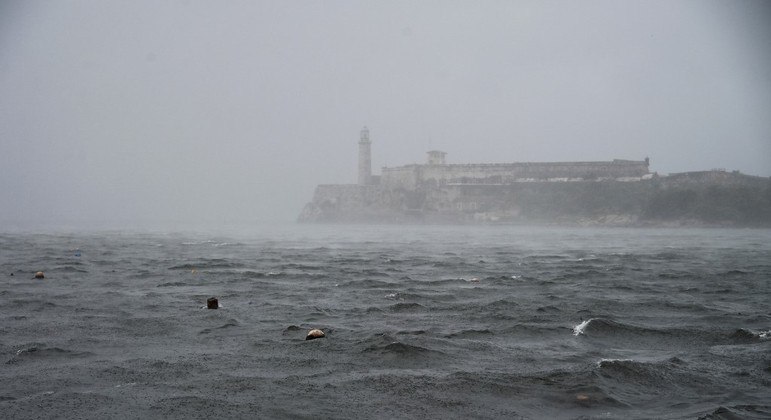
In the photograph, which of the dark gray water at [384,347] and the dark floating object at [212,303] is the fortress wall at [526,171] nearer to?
the dark gray water at [384,347]

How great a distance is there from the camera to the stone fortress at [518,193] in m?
85.4

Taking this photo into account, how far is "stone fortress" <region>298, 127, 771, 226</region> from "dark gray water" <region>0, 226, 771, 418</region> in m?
72.6

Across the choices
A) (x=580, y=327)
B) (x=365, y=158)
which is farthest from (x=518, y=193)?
(x=580, y=327)

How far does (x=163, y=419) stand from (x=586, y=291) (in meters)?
12.7

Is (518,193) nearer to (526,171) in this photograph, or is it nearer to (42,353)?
(526,171)

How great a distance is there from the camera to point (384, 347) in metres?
9.43

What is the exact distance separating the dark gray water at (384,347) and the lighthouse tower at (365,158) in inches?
4289

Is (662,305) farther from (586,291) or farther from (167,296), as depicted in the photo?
Answer: (167,296)

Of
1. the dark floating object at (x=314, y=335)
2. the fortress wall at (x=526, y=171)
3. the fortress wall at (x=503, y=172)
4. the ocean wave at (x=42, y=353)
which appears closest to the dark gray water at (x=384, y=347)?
the ocean wave at (x=42, y=353)

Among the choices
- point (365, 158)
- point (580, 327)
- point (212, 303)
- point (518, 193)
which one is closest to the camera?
point (580, 327)

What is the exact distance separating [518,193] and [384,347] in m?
96.1

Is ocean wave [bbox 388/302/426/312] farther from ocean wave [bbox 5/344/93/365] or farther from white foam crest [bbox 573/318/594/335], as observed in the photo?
ocean wave [bbox 5/344/93/365]

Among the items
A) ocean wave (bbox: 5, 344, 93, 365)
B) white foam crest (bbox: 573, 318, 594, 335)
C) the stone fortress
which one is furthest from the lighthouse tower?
ocean wave (bbox: 5, 344, 93, 365)

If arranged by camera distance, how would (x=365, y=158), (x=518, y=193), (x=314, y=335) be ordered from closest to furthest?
(x=314, y=335), (x=518, y=193), (x=365, y=158)
